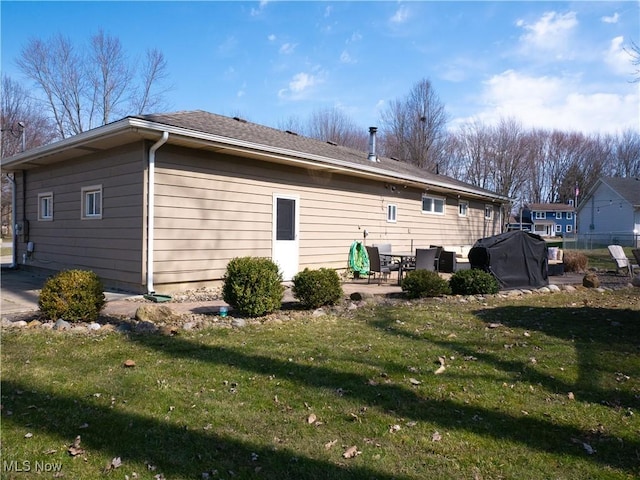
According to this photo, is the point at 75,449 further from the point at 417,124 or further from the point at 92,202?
the point at 417,124

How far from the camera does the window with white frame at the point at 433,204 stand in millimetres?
15539

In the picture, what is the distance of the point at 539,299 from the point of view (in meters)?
8.52

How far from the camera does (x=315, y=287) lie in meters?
6.94

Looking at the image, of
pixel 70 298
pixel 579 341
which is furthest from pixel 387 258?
pixel 70 298

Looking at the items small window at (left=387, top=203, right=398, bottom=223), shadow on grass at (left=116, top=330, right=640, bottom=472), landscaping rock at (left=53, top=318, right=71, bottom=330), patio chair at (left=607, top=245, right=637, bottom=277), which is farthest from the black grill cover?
landscaping rock at (left=53, top=318, right=71, bottom=330)

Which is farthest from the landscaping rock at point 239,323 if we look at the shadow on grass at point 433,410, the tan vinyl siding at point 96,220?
the tan vinyl siding at point 96,220

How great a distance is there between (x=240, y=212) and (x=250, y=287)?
342 centimetres

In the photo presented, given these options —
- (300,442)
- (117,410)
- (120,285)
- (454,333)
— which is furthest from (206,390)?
(120,285)

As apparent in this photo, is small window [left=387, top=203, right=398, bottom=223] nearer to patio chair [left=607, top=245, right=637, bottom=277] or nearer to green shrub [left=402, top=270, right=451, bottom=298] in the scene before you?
green shrub [left=402, top=270, right=451, bottom=298]

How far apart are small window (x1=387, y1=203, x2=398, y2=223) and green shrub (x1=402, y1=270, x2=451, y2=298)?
566cm

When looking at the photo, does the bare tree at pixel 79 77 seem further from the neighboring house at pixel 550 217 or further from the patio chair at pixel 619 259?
the neighboring house at pixel 550 217

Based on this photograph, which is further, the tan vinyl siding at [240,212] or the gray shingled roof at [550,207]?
the gray shingled roof at [550,207]

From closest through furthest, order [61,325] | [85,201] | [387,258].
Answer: [61,325], [85,201], [387,258]

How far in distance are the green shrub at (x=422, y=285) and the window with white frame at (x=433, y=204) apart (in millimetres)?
7480
